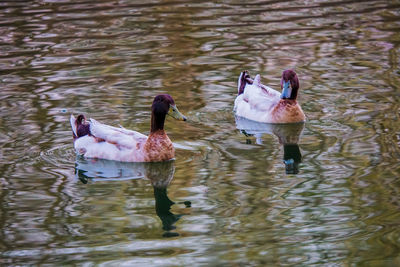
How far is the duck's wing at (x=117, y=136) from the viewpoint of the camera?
32.2 ft

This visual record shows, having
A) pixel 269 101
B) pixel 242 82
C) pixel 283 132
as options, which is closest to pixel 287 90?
pixel 269 101

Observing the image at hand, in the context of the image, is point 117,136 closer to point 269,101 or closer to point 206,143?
point 206,143

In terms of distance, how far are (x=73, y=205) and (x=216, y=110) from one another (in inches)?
151

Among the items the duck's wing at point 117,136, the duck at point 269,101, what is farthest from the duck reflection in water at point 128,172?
the duck at point 269,101

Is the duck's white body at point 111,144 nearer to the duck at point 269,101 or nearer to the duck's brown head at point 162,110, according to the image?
the duck's brown head at point 162,110

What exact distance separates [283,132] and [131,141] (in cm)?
229

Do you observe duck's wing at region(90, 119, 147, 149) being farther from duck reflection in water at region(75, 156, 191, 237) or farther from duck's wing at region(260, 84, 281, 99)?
duck's wing at region(260, 84, 281, 99)

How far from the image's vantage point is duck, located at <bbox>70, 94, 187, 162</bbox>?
966cm

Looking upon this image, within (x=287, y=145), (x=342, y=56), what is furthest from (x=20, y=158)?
(x=342, y=56)

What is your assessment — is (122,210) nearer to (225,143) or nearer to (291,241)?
(291,241)

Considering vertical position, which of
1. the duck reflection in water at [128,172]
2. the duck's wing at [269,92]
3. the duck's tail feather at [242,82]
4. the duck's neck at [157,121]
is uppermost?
the duck's neck at [157,121]

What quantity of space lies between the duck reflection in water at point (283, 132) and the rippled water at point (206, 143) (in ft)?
0.13

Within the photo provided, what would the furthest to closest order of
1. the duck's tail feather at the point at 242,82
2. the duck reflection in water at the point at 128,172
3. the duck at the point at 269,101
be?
the duck's tail feather at the point at 242,82 → the duck at the point at 269,101 → the duck reflection in water at the point at 128,172

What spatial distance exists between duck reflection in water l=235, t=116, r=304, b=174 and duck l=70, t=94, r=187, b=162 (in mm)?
1300
